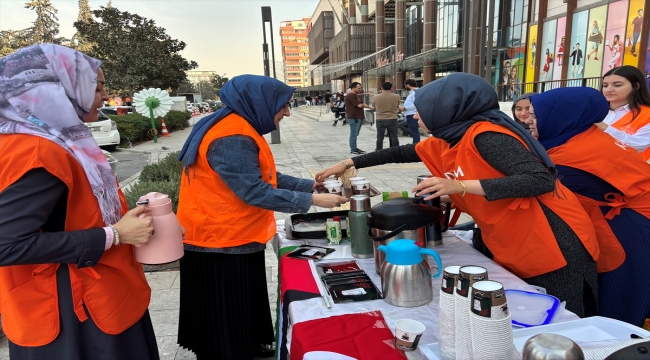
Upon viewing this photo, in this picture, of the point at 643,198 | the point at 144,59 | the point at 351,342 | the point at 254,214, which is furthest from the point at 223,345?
the point at 144,59

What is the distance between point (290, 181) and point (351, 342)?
131cm

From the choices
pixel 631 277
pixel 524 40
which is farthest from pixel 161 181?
pixel 524 40

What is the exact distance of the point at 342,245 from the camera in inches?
83.7

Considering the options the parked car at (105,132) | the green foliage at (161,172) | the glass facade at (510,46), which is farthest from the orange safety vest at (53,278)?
the glass facade at (510,46)

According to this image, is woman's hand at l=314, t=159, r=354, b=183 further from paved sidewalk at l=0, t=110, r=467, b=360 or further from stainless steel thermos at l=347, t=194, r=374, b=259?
paved sidewalk at l=0, t=110, r=467, b=360

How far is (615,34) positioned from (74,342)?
47.2ft

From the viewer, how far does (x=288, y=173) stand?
25.4 ft

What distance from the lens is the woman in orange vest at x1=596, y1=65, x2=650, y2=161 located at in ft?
9.58

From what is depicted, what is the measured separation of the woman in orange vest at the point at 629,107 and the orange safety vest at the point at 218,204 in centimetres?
263

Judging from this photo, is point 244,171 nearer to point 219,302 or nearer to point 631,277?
point 219,302

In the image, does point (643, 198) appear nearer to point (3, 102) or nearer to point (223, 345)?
point (223, 345)

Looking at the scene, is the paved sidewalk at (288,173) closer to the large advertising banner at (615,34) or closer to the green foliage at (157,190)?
the green foliage at (157,190)

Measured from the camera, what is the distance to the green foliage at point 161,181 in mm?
4312

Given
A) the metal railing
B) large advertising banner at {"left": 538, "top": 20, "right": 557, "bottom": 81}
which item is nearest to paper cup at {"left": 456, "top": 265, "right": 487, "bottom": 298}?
the metal railing
